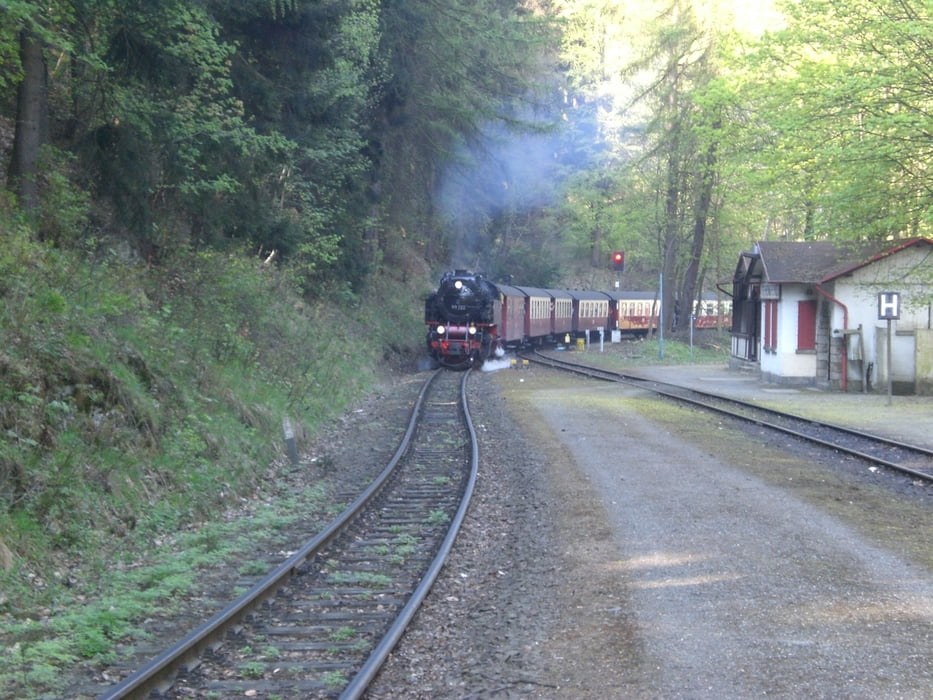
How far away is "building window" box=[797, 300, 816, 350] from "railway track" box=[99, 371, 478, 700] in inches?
697

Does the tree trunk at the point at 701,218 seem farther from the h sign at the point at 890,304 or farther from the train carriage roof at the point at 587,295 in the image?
the h sign at the point at 890,304

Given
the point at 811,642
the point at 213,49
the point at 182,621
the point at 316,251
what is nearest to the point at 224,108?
the point at 213,49

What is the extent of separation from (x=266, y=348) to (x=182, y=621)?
11.3m

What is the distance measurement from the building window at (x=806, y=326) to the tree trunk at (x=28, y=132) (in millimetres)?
20565

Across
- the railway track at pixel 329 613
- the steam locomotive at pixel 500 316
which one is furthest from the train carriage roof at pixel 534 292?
the railway track at pixel 329 613

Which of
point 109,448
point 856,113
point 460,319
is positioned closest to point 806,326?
point 856,113

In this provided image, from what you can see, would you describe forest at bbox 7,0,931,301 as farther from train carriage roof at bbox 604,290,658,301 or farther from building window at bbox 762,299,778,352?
train carriage roof at bbox 604,290,658,301

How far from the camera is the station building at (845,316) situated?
22.5 m

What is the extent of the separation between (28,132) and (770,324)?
2173cm

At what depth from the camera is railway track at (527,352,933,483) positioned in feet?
42.3

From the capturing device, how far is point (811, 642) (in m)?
5.73

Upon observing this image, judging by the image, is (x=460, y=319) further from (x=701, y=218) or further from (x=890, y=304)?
(x=701, y=218)

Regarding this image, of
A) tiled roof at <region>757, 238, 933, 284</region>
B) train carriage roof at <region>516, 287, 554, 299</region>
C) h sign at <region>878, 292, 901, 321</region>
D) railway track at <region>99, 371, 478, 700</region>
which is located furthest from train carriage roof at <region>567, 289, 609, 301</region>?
railway track at <region>99, 371, 478, 700</region>

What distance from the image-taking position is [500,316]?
109 ft
